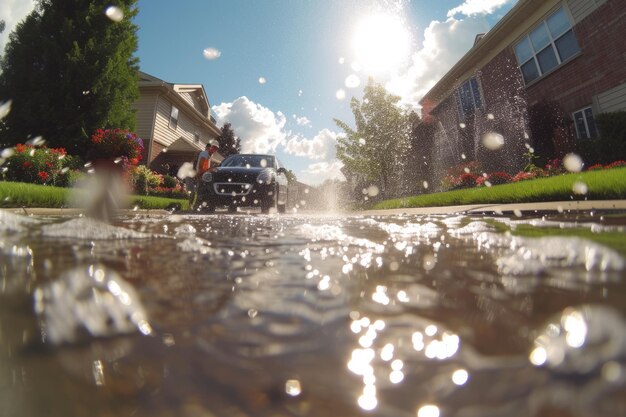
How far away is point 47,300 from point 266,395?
0.61 m

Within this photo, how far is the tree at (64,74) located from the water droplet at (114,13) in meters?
0.11

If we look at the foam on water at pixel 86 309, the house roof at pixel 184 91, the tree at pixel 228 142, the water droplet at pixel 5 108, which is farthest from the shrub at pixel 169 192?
the tree at pixel 228 142

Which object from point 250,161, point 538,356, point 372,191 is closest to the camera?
point 538,356

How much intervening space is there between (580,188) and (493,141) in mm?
9986

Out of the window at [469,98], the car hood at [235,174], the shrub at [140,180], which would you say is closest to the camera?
the car hood at [235,174]

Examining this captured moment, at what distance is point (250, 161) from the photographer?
9.45 meters

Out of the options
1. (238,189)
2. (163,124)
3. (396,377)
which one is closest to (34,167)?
(238,189)

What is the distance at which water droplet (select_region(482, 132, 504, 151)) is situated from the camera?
14.3 m

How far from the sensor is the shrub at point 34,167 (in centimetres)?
884

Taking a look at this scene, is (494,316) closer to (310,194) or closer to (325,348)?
(325,348)

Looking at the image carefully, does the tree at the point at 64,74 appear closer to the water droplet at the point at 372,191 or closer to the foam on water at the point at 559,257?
the foam on water at the point at 559,257

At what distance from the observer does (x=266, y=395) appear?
46cm

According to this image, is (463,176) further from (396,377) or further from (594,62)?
(396,377)

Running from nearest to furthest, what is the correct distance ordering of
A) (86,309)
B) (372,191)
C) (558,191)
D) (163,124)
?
(86,309)
(558,191)
(163,124)
(372,191)
